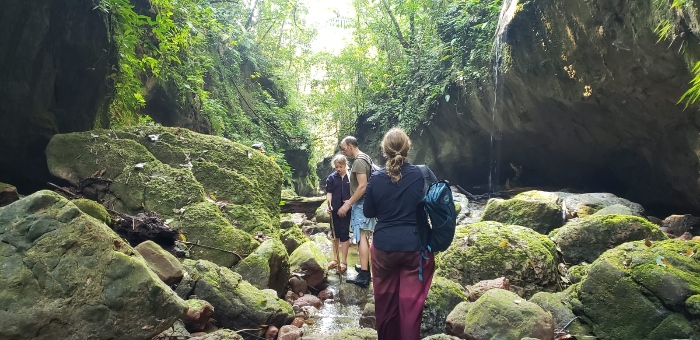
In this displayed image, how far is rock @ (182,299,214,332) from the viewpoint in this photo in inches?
143

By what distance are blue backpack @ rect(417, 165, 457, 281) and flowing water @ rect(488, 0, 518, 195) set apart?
28.9ft

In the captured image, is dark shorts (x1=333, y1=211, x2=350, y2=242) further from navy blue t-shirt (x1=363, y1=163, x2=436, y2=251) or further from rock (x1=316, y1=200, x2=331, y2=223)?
rock (x1=316, y1=200, x2=331, y2=223)

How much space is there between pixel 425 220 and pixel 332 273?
3979 millimetres

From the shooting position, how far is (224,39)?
1734cm

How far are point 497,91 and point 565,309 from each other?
9470mm

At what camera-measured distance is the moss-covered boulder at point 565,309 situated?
428cm

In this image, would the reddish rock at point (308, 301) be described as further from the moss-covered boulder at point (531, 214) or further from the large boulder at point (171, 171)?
the moss-covered boulder at point (531, 214)

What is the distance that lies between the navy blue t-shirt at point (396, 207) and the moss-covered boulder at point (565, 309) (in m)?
1.96

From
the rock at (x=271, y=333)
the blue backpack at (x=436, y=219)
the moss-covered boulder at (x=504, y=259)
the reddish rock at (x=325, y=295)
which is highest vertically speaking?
the blue backpack at (x=436, y=219)

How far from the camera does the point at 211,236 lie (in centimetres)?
547

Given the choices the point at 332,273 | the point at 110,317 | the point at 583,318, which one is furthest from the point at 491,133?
the point at 110,317

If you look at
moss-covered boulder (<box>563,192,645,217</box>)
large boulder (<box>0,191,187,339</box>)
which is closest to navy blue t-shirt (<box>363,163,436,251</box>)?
large boulder (<box>0,191,187,339</box>)

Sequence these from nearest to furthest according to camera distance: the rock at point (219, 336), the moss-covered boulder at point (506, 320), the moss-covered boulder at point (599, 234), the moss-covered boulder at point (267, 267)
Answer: the rock at point (219, 336) < the moss-covered boulder at point (506, 320) < the moss-covered boulder at point (267, 267) < the moss-covered boulder at point (599, 234)

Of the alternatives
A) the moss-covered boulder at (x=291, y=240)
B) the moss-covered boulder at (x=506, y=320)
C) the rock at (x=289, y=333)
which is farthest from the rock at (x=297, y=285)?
the moss-covered boulder at (x=506, y=320)
